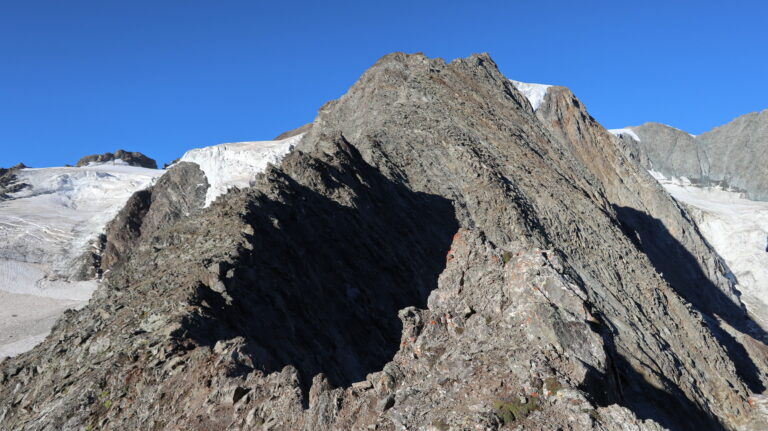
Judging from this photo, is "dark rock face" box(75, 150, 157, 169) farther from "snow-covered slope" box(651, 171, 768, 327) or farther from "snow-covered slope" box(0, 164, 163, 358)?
"snow-covered slope" box(651, 171, 768, 327)

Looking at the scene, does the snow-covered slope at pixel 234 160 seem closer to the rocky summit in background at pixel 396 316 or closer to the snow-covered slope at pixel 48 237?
the snow-covered slope at pixel 48 237

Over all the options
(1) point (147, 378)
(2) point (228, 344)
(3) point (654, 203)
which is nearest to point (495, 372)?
(2) point (228, 344)

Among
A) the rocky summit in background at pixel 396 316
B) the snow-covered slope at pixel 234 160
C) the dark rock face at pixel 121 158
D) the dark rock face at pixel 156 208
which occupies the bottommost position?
the rocky summit in background at pixel 396 316

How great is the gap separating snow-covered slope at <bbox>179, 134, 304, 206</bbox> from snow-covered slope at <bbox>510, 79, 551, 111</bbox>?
101 feet

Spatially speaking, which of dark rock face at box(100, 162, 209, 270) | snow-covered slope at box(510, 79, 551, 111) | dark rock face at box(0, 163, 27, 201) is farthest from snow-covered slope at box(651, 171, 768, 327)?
dark rock face at box(0, 163, 27, 201)

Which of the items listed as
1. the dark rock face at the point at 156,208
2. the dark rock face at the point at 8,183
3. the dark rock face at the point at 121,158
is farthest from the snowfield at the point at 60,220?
the dark rock face at the point at 121,158

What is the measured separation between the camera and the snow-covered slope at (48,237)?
52875 millimetres

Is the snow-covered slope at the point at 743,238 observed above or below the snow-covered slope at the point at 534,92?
below

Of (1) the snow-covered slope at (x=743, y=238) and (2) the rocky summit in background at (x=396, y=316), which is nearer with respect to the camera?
(2) the rocky summit in background at (x=396, y=316)

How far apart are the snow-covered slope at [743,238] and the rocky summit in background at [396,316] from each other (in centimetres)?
3300

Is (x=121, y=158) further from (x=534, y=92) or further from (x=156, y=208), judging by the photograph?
(x=534, y=92)

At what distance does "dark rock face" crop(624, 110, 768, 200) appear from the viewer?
111 metres

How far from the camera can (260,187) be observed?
73.7 feet

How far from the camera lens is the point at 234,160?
7619 cm
